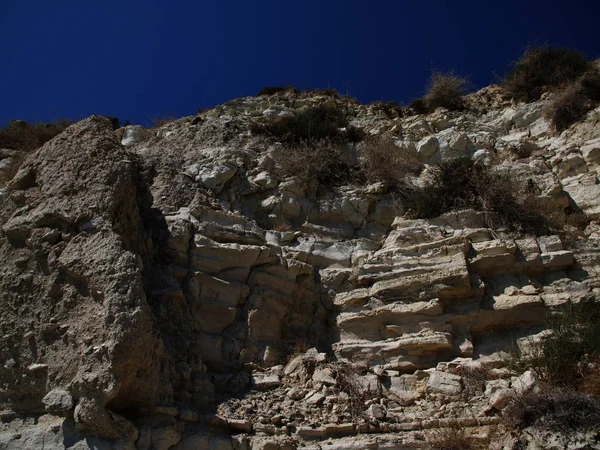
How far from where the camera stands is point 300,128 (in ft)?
35.1

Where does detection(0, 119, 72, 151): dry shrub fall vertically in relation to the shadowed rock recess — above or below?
above

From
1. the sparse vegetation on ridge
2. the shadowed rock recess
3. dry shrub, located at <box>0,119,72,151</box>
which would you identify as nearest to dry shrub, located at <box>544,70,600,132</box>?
the shadowed rock recess

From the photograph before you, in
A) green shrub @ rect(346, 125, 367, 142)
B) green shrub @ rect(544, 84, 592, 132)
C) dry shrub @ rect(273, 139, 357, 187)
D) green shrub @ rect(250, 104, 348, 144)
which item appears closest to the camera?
dry shrub @ rect(273, 139, 357, 187)

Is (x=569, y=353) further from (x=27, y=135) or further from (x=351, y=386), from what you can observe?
(x=27, y=135)

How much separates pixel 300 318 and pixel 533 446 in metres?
3.27

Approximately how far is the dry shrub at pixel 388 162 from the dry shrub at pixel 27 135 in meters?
6.29

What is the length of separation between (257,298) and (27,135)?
699cm

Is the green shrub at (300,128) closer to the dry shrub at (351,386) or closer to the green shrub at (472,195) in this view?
the green shrub at (472,195)

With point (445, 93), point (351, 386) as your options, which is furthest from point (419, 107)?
point (351, 386)

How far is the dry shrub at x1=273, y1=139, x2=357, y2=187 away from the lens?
30.8 feet

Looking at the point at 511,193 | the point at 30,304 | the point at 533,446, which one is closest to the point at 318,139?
the point at 511,193

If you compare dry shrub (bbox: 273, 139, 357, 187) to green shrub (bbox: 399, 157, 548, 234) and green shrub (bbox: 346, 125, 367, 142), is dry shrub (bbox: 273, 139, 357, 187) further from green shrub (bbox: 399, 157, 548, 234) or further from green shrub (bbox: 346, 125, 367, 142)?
green shrub (bbox: 399, 157, 548, 234)

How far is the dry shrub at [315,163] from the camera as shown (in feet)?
30.8

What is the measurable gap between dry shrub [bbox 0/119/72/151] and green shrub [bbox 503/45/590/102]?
31.9 feet
